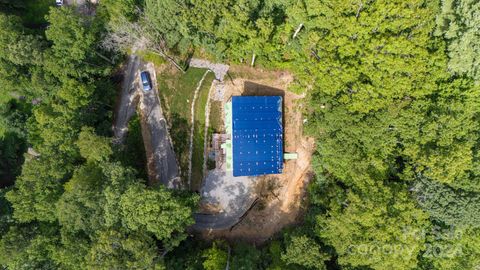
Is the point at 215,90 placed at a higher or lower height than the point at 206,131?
higher

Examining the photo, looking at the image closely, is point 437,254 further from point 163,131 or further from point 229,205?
point 163,131

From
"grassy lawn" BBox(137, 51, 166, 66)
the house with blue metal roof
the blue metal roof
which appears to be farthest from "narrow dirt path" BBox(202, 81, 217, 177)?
"grassy lawn" BBox(137, 51, 166, 66)

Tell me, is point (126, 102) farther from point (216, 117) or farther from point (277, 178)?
point (277, 178)

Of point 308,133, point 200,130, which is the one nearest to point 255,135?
point 308,133

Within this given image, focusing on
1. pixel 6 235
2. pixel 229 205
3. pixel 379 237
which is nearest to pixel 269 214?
pixel 229 205

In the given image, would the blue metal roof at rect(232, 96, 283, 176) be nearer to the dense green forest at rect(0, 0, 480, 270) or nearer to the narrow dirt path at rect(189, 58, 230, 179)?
the narrow dirt path at rect(189, 58, 230, 179)

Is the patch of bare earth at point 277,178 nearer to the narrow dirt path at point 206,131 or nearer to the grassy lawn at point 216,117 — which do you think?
the grassy lawn at point 216,117
